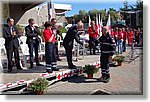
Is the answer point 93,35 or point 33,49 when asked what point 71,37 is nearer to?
point 93,35

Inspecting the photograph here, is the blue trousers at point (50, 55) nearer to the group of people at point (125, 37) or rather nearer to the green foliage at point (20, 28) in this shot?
the green foliage at point (20, 28)

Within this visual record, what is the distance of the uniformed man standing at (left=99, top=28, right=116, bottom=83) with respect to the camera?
3.30 metres

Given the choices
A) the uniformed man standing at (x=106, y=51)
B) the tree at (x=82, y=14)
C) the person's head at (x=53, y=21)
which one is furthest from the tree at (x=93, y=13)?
the person's head at (x=53, y=21)

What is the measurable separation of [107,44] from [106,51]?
0.07 meters

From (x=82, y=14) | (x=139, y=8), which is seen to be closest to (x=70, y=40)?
(x=82, y=14)

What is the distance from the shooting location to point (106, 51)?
3.34 metres

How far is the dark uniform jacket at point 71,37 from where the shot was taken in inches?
131

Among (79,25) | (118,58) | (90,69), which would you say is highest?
(79,25)

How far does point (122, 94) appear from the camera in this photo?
3.27m

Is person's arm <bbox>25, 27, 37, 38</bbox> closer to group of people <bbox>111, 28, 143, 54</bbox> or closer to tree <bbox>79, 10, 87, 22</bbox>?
tree <bbox>79, 10, 87, 22</bbox>

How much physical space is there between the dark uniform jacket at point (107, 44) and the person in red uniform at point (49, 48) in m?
0.49

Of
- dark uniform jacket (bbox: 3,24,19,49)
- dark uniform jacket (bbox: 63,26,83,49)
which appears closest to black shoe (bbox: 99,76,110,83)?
dark uniform jacket (bbox: 63,26,83,49)

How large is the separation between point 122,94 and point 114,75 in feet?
0.70

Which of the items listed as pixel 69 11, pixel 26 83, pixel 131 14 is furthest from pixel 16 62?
pixel 131 14
